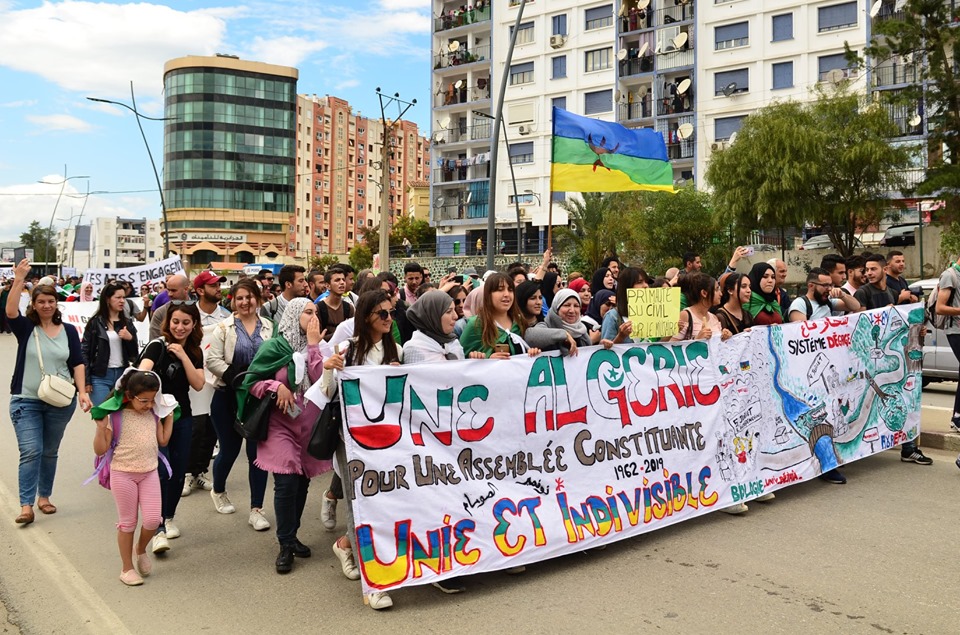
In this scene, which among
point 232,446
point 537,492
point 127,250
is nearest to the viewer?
point 537,492

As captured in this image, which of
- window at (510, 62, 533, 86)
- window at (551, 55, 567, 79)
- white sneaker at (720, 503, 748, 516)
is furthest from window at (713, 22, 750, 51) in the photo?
white sneaker at (720, 503, 748, 516)

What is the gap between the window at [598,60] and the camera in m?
48.7

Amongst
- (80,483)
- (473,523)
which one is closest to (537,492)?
(473,523)

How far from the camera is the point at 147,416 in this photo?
16.9 ft

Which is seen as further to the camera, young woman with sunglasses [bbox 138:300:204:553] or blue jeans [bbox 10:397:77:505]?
blue jeans [bbox 10:397:77:505]

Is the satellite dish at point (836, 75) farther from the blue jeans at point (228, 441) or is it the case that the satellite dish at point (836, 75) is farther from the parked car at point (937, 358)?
the blue jeans at point (228, 441)

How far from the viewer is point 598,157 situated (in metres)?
12.8

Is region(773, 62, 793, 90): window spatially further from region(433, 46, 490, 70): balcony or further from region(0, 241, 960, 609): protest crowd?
region(0, 241, 960, 609): protest crowd

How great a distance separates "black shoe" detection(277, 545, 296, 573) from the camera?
199 inches

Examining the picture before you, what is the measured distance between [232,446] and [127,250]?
149673 mm

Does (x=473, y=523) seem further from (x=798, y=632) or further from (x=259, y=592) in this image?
(x=798, y=632)

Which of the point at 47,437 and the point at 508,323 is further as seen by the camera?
the point at 47,437

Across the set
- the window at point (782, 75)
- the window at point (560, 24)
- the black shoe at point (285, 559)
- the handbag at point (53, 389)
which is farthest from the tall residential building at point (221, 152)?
the black shoe at point (285, 559)

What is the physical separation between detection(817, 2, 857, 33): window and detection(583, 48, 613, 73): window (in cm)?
1194
